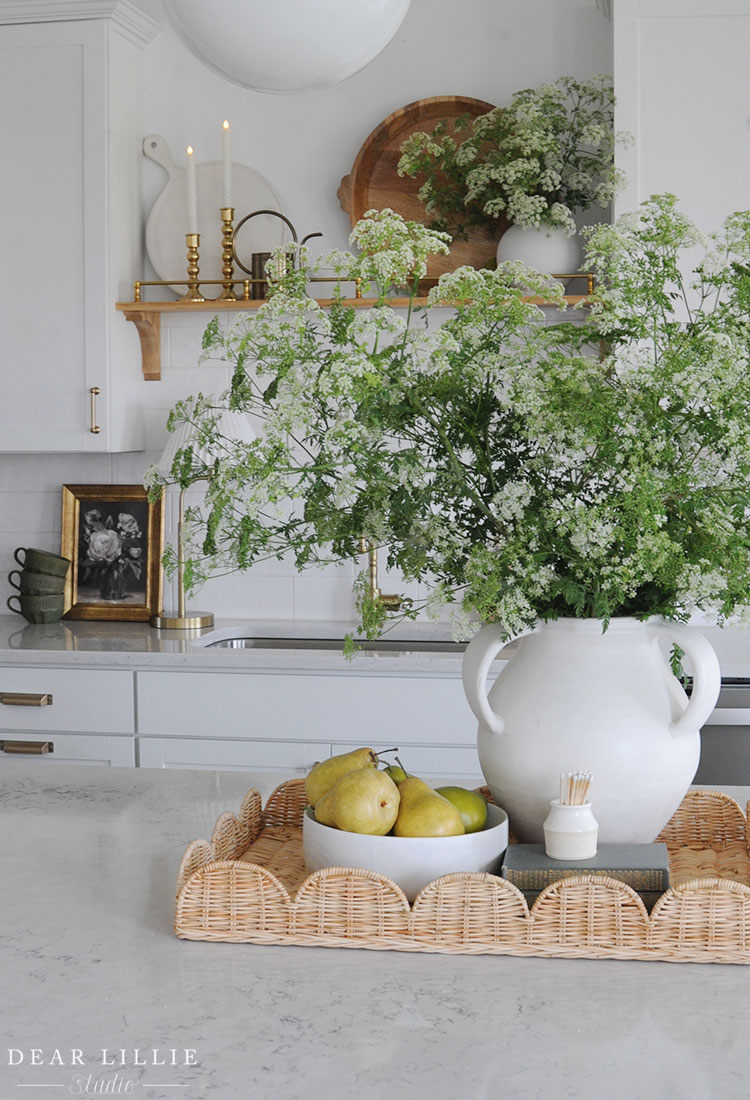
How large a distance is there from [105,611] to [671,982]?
274cm

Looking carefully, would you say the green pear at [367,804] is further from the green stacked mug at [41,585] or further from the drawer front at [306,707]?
the green stacked mug at [41,585]

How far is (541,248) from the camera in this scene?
10.4 ft

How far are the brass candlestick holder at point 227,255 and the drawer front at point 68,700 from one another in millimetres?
1111

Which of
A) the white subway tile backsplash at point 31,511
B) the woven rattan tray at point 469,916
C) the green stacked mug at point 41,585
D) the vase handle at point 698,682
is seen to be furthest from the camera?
the white subway tile backsplash at point 31,511

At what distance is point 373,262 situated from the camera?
1.28m

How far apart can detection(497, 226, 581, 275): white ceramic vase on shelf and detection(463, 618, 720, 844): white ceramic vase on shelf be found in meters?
2.03

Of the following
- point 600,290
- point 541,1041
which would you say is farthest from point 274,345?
point 541,1041

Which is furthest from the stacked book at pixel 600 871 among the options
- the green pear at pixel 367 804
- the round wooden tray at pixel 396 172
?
the round wooden tray at pixel 396 172

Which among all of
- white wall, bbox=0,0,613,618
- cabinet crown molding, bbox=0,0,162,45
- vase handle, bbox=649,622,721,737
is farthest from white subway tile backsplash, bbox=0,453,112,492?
vase handle, bbox=649,622,721,737

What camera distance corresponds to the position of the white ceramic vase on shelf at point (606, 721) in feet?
4.20

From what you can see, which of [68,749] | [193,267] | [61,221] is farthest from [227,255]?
[68,749]

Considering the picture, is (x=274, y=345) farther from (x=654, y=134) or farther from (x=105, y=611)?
(x=105, y=611)

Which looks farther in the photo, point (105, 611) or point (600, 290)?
point (105, 611)

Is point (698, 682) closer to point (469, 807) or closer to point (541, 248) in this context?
point (469, 807)
